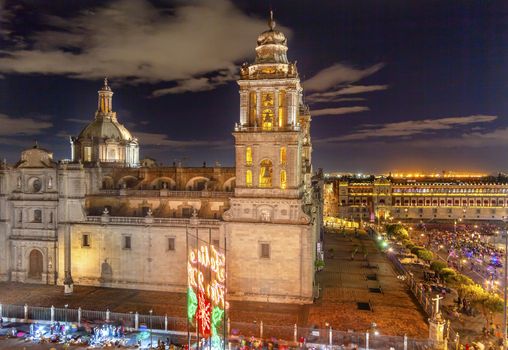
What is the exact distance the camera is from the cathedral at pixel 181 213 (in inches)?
1783

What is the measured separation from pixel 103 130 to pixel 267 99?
30.4 meters

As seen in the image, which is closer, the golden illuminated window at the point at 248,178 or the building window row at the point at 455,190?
the golden illuminated window at the point at 248,178

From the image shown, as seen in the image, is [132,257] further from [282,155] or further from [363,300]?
[363,300]

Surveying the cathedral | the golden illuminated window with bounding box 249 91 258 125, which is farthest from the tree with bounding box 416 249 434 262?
the golden illuminated window with bounding box 249 91 258 125

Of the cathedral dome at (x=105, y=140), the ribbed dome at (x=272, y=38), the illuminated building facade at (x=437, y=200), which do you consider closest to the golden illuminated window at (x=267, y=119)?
the ribbed dome at (x=272, y=38)

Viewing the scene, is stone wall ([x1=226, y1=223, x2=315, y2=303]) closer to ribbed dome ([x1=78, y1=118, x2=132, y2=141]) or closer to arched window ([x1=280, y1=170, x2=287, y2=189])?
arched window ([x1=280, y1=170, x2=287, y2=189])

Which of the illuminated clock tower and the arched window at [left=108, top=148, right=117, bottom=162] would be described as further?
the arched window at [left=108, top=148, right=117, bottom=162]

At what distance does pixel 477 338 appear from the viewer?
36656 mm

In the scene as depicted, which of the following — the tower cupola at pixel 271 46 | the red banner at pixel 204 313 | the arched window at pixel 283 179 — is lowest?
the red banner at pixel 204 313

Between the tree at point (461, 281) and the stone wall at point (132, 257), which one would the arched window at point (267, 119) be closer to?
the stone wall at point (132, 257)

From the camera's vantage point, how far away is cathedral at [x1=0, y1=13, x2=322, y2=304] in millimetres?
45281

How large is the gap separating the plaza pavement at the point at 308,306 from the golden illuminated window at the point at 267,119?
18.3 metres

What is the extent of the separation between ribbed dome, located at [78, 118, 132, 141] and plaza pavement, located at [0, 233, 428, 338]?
921 inches

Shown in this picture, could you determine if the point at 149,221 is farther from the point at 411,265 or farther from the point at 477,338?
the point at 411,265
